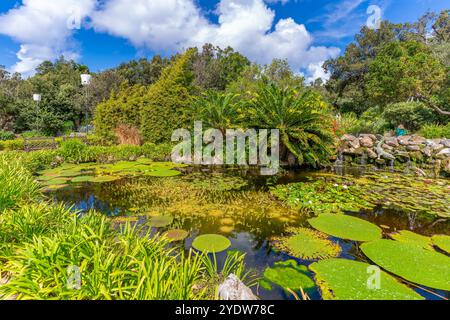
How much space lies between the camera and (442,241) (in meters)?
3.29

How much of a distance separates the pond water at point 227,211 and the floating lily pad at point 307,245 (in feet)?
0.37

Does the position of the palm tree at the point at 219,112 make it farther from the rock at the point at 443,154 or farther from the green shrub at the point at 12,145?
the green shrub at the point at 12,145

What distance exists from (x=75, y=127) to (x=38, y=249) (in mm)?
25057

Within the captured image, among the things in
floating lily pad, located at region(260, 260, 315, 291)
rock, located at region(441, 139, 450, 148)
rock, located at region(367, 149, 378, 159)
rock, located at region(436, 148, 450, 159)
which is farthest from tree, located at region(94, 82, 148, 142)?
rock, located at region(441, 139, 450, 148)

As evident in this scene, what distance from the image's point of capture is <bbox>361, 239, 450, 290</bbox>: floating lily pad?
8.04 ft

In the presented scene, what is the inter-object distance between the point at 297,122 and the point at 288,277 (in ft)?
20.7

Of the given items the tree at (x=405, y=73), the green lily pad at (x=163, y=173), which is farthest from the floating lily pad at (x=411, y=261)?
the tree at (x=405, y=73)

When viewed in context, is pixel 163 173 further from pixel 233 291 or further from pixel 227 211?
pixel 233 291

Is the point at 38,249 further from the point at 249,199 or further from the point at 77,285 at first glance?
the point at 249,199

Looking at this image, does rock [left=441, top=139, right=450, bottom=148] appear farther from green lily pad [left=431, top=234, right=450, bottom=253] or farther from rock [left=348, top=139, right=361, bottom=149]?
green lily pad [left=431, top=234, right=450, bottom=253]

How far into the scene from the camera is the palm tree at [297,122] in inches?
308

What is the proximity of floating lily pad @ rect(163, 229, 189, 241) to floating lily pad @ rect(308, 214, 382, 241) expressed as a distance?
2.05 meters
